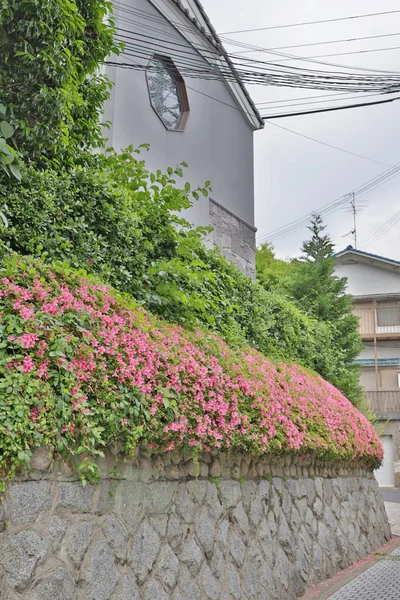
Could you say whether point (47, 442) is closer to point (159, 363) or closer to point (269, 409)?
point (159, 363)

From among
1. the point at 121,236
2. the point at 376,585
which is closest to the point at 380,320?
the point at 376,585

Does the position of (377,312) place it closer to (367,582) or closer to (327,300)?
(327,300)

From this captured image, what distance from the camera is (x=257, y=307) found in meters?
9.31

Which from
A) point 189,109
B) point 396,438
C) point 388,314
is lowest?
point 396,438

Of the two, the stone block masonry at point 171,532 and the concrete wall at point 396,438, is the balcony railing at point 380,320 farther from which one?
the stone block masonry at point 171,532

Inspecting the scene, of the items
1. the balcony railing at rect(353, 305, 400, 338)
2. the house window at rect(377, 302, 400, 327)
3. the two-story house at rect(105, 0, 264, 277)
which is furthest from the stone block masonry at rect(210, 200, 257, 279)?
the house window at rect(377, 302, 400, 327)

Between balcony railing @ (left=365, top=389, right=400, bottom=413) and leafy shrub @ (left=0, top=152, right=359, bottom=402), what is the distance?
2322 centimetres

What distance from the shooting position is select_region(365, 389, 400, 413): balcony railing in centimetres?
2980

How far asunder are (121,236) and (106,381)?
2.39 m

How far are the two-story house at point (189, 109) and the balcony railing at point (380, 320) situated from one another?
20708mm

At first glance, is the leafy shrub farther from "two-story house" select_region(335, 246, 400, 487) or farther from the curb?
"two-story house" select_region(335, 246, 400, 487)

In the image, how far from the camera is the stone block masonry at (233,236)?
14.1 metres

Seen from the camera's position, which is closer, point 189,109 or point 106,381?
point 106,381

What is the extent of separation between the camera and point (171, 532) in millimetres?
4746
